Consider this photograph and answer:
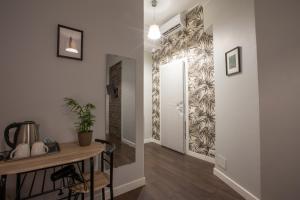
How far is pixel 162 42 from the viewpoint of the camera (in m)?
4.29

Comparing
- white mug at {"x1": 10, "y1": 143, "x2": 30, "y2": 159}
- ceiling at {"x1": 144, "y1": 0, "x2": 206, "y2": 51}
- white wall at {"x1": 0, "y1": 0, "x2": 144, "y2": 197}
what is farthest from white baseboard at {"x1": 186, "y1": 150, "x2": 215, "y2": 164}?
ceiling at {"x1": 144, "y1": 0, "x2": 206, "y2": 51}

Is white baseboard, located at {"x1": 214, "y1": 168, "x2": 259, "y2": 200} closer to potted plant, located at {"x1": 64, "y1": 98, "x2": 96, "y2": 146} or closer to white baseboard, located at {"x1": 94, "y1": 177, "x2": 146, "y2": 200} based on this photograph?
white baseboard, located at {"x1": 94, "y1": 177, "x2": 146, "y2": 200}

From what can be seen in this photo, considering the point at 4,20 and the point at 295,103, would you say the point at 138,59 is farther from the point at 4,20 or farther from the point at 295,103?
the point at 295,103

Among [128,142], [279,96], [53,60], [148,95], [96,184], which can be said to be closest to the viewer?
[96,184]

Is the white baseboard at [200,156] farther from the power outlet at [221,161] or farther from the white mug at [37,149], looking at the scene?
the white mug at [37,149]

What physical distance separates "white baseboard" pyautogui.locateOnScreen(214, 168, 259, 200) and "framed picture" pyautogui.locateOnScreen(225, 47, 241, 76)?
143 centimetres

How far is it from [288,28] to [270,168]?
1.68 metres

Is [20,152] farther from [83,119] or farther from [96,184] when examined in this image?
[96,184]

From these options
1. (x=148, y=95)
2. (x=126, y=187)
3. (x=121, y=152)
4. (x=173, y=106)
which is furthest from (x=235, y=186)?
(x=148, y=95)

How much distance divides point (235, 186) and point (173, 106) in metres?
2.03

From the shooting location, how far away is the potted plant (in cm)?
150

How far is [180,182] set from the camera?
2.30 m

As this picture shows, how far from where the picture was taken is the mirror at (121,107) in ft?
6.38

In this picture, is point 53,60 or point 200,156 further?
point 200,156
